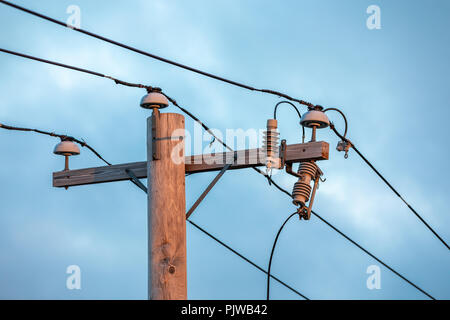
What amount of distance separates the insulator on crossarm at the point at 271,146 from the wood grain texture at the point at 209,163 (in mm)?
102

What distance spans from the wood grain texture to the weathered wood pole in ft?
1.29

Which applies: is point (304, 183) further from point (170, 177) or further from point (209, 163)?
point (170, 177)

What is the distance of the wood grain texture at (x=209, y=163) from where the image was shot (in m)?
9.01

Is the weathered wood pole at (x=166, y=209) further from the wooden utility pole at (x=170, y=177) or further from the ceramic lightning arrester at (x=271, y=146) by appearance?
the ceramic lightning arrester at (x=271, y=146)

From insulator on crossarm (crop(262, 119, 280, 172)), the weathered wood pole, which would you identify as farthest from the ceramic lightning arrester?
the weathered wood pole

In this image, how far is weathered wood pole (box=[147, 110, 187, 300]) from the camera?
8.59 meters

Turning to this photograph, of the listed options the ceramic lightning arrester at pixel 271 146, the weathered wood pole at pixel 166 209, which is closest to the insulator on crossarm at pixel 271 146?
the ceramic lightning arrester at pixel 271 146

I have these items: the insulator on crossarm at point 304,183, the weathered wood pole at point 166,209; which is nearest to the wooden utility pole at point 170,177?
the weathered wood pole at point 166,209

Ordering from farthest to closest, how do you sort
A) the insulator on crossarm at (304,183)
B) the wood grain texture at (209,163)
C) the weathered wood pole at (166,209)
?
the insulator on crossarm at (304,183) < the wood grain texture at (209,163) < the weathered wood pole at (166,209)

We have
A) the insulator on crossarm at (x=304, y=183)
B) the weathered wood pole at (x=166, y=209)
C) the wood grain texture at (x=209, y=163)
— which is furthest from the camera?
the insulator on crossarm at (x=304, y=183)

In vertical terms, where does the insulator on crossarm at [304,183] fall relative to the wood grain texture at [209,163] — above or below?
below

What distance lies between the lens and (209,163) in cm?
939

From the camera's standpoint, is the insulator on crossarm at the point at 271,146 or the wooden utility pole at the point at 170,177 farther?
the insulator on crossarm at the point at 271,146
